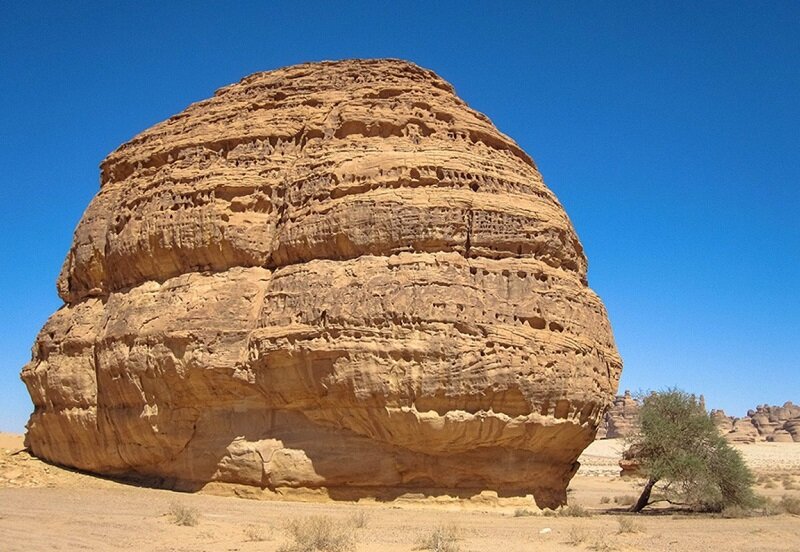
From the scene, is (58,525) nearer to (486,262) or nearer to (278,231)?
(278,231)

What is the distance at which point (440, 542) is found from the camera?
957 centimetres

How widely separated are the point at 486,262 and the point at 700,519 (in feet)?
23.9

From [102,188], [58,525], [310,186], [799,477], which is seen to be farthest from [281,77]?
[799,477]

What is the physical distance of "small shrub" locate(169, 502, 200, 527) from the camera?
36.9ft

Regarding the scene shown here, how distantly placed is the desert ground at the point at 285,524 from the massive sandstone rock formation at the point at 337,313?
2.87 feet

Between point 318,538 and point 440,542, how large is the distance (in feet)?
5.24

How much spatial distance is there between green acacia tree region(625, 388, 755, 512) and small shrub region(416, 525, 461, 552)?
397 inches

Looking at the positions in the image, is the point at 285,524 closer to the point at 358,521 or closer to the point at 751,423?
the point at 358,521

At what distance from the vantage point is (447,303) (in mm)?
14617

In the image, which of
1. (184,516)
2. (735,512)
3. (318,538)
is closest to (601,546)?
(318,538)

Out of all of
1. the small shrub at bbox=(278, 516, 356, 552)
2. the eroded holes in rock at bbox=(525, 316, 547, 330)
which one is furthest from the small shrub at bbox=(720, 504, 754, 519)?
the small shrub at bbox=(278, 516, 356, 552)

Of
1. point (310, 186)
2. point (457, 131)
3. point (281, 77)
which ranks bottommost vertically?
point (310, 186)

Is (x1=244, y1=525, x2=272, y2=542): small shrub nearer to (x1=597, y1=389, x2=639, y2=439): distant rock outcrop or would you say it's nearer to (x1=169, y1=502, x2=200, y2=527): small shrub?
(x1=169, y1=502, x2=200, y2=527): small shrub

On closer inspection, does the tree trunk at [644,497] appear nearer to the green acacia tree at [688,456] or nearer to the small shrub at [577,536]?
the green acacia tree at [688,456]
